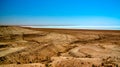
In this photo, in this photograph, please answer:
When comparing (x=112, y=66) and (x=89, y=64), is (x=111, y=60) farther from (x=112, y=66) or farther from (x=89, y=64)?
(x=89, y=64)

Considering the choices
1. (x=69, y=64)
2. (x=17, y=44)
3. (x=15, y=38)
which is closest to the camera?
(x=69, y=64)

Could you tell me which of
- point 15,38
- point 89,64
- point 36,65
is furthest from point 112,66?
point 15,38

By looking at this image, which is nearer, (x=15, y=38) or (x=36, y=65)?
(x=36, y=65)

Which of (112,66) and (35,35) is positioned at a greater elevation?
(35,35)

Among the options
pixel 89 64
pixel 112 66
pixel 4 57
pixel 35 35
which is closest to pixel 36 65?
pixel 4 57

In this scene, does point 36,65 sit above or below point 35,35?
below

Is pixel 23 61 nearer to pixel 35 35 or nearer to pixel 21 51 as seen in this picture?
pixel 21 51

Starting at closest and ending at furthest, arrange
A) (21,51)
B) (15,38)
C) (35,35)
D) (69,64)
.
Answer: (69,64) → (21,51) → (15,38) → (35,35)

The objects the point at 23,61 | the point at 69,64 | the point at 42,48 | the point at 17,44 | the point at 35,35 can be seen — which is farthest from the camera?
the point at 35,35

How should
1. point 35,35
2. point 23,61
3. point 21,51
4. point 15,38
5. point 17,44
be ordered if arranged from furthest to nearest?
point 35,35, point 15,38, point 17,44, point 21,51, point 23,61
